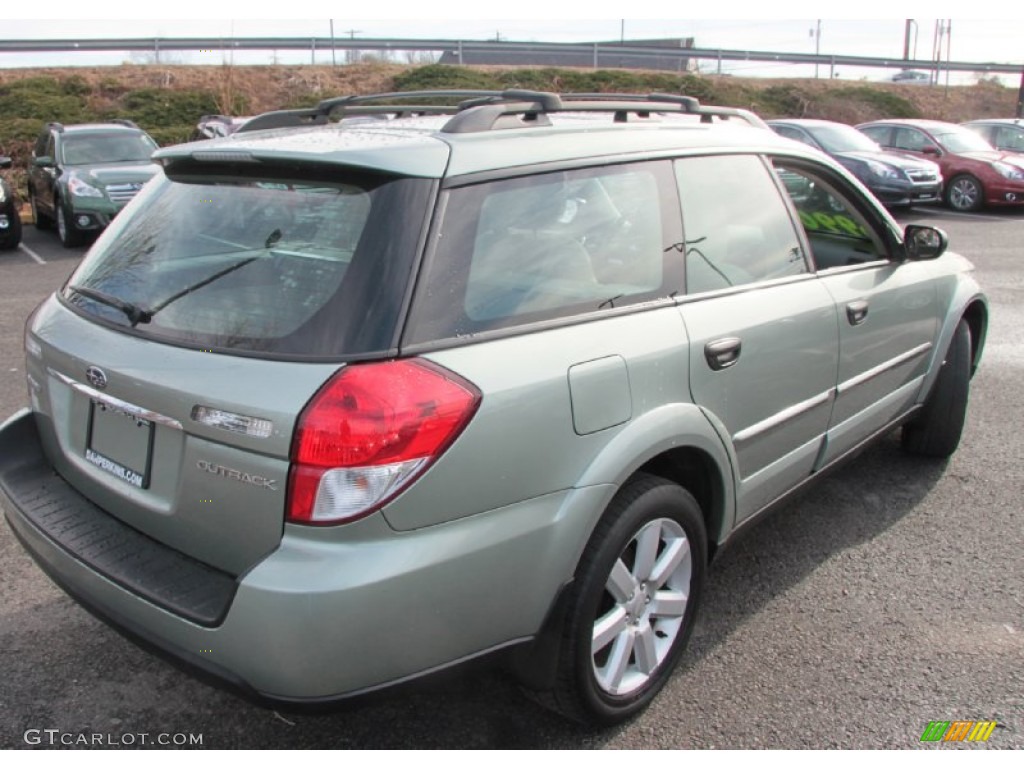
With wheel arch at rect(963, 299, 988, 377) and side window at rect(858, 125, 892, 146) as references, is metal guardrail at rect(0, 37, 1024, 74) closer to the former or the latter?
side window at rect(858, 125, 892, 146)

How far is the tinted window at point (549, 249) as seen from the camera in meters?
2.19

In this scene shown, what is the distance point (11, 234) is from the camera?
11.9 m

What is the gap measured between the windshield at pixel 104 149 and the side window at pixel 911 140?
13.1 m

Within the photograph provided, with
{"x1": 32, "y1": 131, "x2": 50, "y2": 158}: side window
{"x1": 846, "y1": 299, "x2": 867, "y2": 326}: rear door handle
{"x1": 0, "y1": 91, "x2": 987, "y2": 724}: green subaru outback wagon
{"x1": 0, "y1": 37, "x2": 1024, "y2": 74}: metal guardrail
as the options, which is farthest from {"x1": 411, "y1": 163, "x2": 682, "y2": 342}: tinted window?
{"x1": 0, "y1": 37, "x2": 1024, "y2": 74}: metal guardrail

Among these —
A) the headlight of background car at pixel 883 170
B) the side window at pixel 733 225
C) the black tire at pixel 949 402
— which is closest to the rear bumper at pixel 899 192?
the headlight of background car at pixel 883 170

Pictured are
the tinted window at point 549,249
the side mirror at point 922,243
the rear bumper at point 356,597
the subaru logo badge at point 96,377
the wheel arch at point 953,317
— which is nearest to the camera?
the rear bumper at point 356,597

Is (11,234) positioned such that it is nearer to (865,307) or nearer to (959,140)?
(865,307)

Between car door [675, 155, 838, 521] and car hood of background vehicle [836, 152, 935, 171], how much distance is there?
1319 cm

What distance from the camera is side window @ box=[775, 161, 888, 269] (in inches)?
149

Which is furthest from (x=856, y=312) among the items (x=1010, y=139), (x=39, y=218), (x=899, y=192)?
(x=1010, y=139)

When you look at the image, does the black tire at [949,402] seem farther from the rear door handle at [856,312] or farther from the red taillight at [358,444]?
the red taillight at [358,444]

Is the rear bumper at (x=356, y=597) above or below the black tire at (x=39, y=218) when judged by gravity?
below

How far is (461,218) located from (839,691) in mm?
1871

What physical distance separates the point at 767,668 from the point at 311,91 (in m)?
30.3
